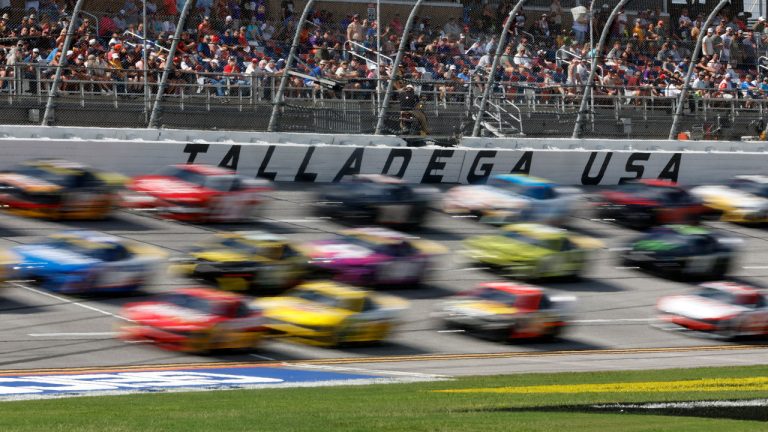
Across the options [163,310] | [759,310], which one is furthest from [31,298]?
[759,310]

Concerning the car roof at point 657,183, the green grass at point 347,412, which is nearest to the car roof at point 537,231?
the car roof at point 657,183

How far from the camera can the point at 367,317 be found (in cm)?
2095

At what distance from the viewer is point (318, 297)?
70.5ft

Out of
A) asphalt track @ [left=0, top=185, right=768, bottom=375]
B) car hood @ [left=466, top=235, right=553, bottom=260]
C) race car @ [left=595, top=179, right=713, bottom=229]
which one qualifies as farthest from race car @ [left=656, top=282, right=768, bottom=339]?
race car @ [left=595, top=179, right=713, bottom=229]

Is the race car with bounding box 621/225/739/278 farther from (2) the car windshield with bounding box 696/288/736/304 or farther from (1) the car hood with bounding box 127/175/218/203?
(1) the car hood with bounding box 127/175/218/203

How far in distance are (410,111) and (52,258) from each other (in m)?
12.2

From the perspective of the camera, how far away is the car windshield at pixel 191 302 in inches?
776

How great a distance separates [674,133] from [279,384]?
861 inches

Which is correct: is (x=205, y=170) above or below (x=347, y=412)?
above

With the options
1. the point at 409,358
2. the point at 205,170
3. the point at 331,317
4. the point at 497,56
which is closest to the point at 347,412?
the point at 409,358

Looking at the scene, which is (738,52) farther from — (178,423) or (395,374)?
(178,423)

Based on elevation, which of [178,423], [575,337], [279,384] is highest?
[178,423]

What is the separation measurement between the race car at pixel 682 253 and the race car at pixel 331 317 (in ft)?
28.0

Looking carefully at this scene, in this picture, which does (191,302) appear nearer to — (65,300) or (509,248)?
(65,300)
